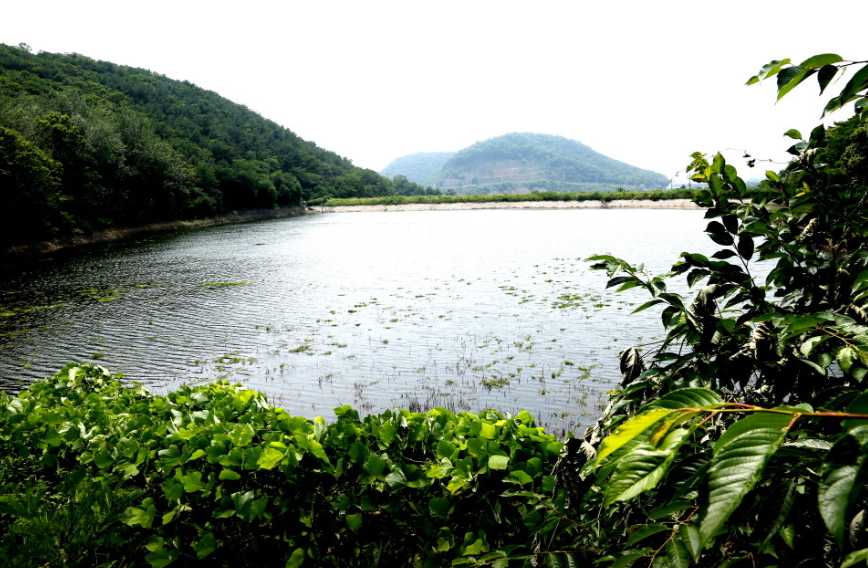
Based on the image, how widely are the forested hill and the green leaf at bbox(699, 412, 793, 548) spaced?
48.4 m

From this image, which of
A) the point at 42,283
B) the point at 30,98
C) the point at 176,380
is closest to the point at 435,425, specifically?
the point at 176,380

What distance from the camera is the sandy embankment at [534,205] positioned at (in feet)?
311

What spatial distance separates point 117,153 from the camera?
204 ft

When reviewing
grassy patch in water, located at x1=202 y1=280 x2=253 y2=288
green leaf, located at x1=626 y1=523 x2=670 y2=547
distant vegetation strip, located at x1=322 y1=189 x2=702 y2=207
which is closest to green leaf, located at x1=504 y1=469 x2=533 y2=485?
green leaf, located at x1=626 y1=523 x2=670 y2=547

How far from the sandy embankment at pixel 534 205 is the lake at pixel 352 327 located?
63597 millimetres

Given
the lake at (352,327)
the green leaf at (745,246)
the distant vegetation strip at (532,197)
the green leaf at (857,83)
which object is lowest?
the lake at (352,327)

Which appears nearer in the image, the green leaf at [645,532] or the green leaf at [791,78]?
the green leaf at [645,532]

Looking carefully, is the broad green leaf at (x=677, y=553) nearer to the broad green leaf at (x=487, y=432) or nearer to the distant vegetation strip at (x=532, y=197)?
the broad green leaf at (x=487, y=432)

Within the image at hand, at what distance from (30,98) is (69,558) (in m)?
75.1

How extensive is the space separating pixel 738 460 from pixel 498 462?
7.90ft

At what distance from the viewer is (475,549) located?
3.03 meters

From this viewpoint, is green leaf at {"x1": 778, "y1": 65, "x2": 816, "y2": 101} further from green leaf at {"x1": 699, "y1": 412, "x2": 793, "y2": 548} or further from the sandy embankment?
the sandy embankment

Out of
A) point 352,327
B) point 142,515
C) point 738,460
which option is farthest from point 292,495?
point 352,327

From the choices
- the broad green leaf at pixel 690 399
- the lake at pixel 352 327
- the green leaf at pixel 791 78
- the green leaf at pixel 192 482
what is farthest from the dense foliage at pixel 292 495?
the lake at pixel 352 327
